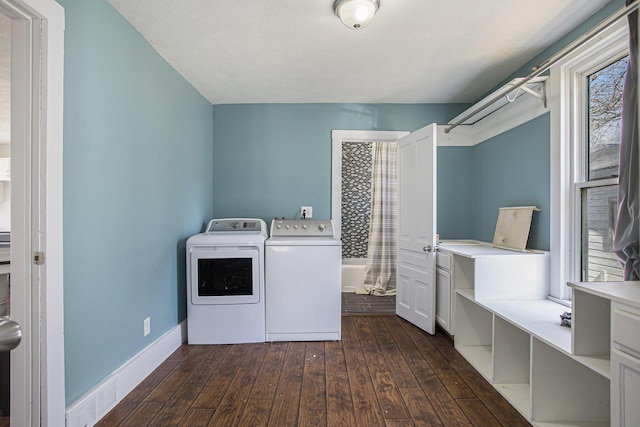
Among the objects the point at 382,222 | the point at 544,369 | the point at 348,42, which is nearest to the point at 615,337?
the point at 544,369

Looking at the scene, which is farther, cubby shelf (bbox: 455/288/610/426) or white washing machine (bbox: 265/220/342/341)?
white washing machine (bbox: 265/220/342/341)

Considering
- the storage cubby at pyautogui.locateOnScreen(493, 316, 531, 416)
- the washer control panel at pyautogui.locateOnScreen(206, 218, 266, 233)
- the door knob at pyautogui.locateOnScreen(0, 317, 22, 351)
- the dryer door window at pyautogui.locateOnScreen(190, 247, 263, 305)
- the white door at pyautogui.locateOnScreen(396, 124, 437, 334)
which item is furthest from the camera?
the washer control panel at pyautogui.locateOnScreen(206, 218, 266, 233)

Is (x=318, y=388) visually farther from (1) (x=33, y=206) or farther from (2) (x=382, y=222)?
(2) (x=382, y=222)

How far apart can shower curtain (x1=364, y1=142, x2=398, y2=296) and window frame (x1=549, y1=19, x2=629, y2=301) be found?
2.30 meters

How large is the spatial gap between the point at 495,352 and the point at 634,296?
3.27ft

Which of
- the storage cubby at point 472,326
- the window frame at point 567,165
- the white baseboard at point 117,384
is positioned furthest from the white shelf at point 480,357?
the white baseboard at point 117,384

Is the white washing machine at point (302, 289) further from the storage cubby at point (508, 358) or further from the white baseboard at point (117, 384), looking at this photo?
the storage cubby at point (508, 358)

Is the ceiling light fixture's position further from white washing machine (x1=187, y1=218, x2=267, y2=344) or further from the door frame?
white washing machine (x1=187, y1=218, x2=267, y2=344)

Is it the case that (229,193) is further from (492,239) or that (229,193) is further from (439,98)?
(492,239)

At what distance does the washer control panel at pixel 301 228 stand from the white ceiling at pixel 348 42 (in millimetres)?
1340

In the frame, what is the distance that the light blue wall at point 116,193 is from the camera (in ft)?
4.89

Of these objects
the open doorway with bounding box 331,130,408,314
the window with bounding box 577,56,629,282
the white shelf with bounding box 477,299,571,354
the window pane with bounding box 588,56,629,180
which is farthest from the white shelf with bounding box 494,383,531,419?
the open doorway with bounding box 331,130,408,314

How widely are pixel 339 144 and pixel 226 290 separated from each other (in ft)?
6.40

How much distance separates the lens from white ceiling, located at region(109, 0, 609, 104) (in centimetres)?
179
